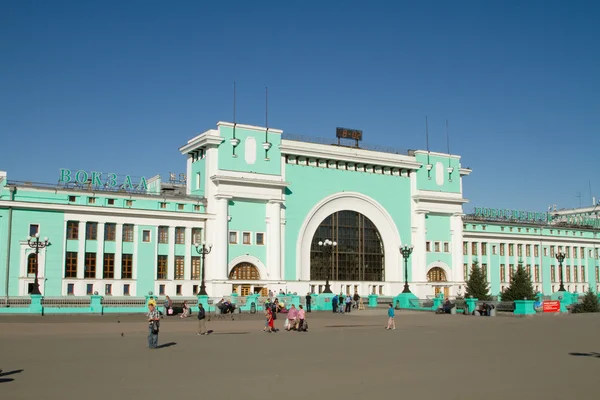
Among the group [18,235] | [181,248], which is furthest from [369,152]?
[18,235]

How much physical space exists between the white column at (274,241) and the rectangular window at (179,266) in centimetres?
806

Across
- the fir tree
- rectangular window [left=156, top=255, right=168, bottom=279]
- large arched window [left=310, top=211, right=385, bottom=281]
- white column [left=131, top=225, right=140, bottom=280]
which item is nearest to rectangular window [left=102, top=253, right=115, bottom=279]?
white column [left=131, top=225, right=140, bottom=280]

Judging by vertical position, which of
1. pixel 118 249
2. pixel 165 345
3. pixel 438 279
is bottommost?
pixel 165 345

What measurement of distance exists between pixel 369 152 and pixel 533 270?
100.0 feet

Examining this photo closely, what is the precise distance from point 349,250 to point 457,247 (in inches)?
585

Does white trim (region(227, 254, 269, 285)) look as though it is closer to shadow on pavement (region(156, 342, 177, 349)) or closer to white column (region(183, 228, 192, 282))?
white column (region(183, 228, 192, 282))

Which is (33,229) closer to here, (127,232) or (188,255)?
(127,232)

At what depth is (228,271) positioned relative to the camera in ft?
195

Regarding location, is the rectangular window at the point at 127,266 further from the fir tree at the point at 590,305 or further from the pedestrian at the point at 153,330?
the fir tree at the point at 590,305

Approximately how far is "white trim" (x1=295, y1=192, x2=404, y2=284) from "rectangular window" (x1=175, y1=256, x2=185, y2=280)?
11255 millimetres

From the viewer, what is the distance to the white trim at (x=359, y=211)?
6475cm

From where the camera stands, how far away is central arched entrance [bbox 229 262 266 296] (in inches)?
2357

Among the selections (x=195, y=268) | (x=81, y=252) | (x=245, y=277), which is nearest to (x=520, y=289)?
(x=245, y=277)

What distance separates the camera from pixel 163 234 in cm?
5938
